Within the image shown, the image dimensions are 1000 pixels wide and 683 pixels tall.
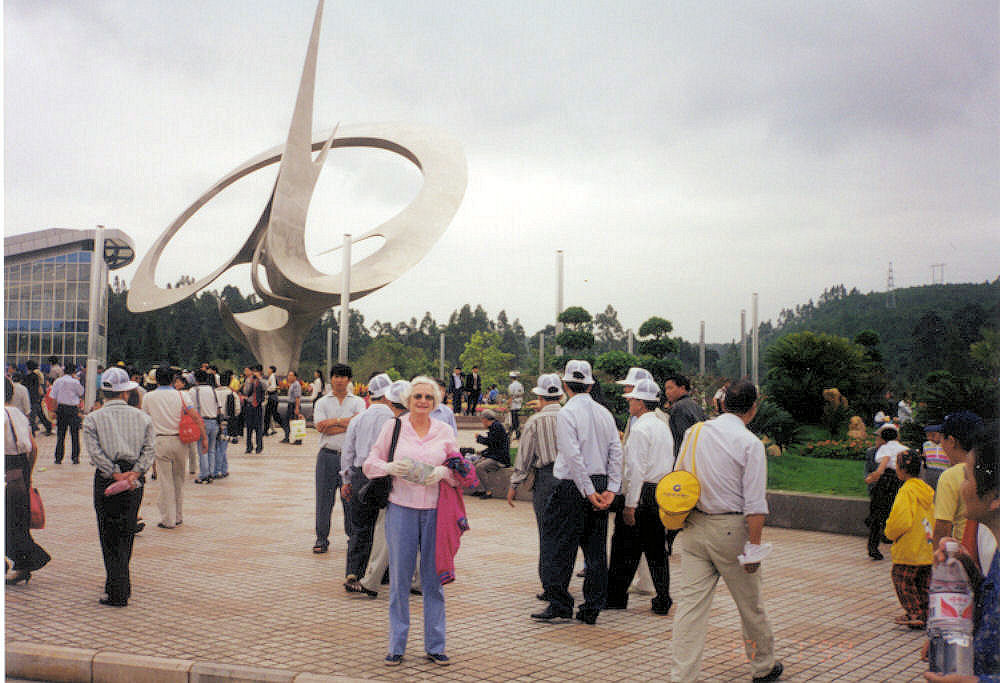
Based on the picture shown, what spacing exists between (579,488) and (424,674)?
150 cm

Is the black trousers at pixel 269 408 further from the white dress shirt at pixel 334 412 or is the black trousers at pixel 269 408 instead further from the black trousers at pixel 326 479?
the white dress shirt at pixel 334 412

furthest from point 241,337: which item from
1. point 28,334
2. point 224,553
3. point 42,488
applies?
point 224,553

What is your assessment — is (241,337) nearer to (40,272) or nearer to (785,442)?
(40,272)

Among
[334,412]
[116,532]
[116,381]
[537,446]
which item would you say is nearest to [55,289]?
[334,412]

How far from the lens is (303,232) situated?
30.1m

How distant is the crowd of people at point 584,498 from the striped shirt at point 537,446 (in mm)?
10

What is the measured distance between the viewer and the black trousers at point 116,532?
5.28 m

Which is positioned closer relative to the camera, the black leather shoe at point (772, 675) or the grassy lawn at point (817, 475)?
the black leather shoe at point (772, 675)

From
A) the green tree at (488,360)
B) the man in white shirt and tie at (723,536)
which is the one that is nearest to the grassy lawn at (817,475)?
the man in white shirt and tie at (723,536)

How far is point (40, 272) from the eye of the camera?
4631cm

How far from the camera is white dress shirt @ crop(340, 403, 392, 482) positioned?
581 centimetres

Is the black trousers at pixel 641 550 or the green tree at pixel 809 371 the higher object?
the green tree at pixel 809 371

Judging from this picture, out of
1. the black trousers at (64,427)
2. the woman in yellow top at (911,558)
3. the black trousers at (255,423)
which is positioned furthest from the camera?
the black trousers at (255,423)

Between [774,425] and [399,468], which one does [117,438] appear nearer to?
[399,468]
